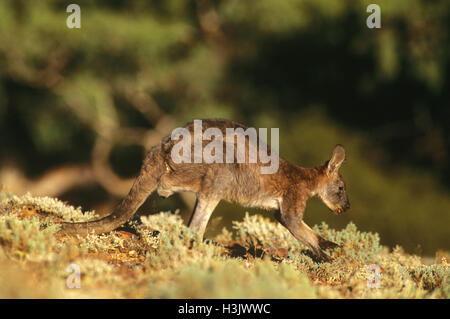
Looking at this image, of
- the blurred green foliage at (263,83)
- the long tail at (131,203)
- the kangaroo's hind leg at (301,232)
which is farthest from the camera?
the blurred green foliage at (263,83)

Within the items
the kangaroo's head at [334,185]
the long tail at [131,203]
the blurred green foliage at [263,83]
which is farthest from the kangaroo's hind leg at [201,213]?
the blurred green foliage at [263,83]

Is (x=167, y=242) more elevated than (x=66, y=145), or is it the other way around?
(x=66, y=145)

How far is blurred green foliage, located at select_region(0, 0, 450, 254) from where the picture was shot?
528 inches

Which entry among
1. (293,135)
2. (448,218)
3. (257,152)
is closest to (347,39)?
(293,135)

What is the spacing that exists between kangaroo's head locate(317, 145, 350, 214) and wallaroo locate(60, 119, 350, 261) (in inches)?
18.9

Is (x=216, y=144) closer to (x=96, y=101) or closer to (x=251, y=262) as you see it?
(x=251, y=262)

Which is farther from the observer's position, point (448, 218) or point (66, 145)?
point (448, 218)

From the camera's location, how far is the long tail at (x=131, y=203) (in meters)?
5.65

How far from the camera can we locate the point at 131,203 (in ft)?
19.3

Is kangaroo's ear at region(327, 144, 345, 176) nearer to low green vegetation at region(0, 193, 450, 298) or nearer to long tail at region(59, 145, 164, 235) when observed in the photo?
low green vegetation at region(0, 193, 450, 298)

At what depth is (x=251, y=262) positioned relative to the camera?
18.7ft

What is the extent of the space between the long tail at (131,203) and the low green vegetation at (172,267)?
10cm
